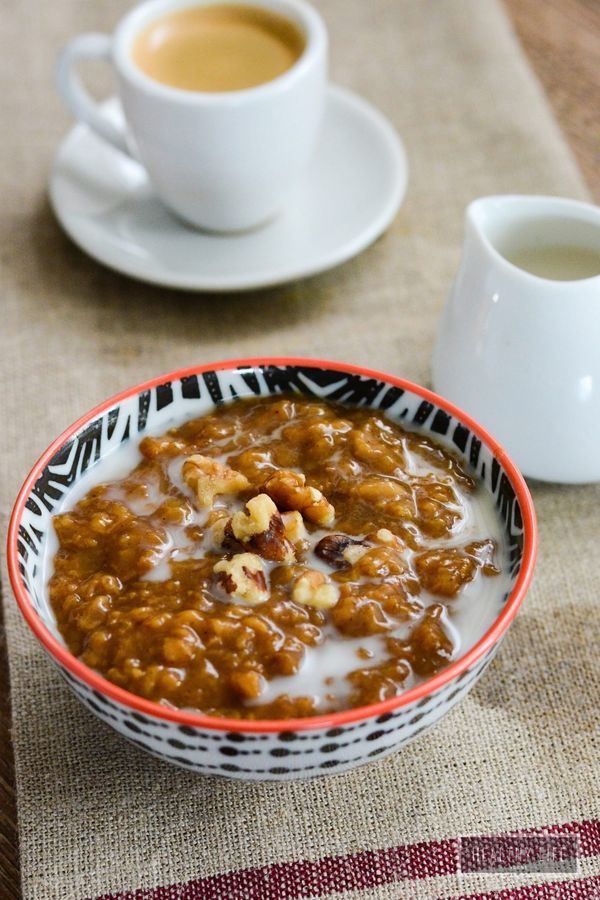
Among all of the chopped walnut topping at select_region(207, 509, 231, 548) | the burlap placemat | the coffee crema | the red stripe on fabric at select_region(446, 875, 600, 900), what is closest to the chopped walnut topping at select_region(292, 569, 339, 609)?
the chopped walnut topping at select_region(207, 509, 231, 548)

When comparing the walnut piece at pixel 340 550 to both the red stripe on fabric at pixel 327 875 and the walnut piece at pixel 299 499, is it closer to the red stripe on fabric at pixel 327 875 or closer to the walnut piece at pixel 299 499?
the walnut piece at pixel 299 499

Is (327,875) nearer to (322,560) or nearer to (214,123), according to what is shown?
(322,560)

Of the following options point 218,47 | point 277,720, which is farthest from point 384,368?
point 277,720

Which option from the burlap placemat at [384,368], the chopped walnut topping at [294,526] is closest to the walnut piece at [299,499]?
the chopped walnut topping at [294,526]

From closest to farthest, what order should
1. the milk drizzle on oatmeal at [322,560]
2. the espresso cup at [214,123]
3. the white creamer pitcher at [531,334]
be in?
1. the milk drizzle on oatmeal at [322,560]
2. the white creamer pitcher at [531,334]
3. the espresso cup at [214,123]

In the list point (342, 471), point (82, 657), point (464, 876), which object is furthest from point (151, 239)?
point (464, 876)

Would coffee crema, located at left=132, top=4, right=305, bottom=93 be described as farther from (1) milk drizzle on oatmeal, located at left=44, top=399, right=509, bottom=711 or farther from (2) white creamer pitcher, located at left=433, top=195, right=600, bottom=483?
(1) milk drizzle on oatmeal, located at left=44, top=399, right=509, bottom=711
